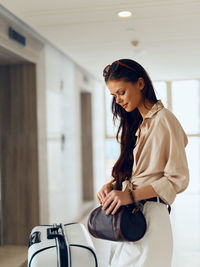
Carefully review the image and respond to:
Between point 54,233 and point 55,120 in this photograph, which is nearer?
point 54,233

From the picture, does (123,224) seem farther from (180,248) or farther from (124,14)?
(180,248)

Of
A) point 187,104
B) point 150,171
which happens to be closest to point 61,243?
point 150,171

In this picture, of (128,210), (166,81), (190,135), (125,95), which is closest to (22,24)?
(125,95)

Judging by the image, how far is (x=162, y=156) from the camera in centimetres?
116

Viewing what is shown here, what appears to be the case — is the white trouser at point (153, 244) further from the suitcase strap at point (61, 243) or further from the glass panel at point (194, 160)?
the glass panel at point (194, 160)

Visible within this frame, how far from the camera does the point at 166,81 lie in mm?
7527

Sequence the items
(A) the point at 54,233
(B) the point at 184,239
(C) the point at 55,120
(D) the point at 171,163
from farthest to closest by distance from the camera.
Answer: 1. (C) the point at 55,120
2. (B) the point at 184,239
3. (A) the point at 54,233
4. (D) the point at 171,163

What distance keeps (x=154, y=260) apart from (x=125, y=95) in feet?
1.85

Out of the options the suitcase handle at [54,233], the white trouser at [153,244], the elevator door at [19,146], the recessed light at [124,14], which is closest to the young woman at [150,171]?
the white trouser at [153,244]

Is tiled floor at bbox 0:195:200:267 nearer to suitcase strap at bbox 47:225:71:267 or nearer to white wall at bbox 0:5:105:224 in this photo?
white wall at bbox 0:5:105:224

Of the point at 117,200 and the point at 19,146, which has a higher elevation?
the point at 19,146

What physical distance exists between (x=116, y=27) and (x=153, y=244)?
2.79 metres

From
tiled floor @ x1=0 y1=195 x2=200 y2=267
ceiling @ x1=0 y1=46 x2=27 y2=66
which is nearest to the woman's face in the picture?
ceiling @ x1=0 y1=46 x2=27 y2=66

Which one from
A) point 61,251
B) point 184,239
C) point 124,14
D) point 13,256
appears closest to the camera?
point 61,251
